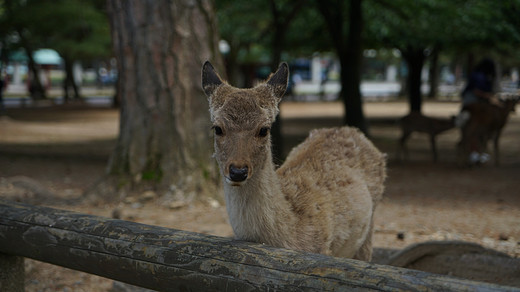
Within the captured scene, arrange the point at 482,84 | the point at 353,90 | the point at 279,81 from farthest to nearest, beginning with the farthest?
the point at 353,90 < the point at 482,84 < the point at 279,81

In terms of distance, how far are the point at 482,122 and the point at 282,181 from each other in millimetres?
8510

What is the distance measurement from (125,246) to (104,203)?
4.71 metres

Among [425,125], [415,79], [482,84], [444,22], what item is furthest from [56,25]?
[482,84]

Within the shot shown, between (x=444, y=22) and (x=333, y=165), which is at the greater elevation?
(x=444, y=22)

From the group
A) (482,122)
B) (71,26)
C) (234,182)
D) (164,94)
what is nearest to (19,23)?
(71,26)

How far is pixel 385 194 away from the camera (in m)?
5.58

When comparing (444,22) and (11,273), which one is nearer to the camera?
(11,273)

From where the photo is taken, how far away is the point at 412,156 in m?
14.1

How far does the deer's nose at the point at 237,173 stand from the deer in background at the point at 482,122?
9219 mm

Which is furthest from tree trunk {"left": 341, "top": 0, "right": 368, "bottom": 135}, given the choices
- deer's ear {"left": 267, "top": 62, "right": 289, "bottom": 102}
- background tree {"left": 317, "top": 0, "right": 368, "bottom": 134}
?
deer's ear {"left": 267, "top": 62, "right": 289, "bottom": 102}

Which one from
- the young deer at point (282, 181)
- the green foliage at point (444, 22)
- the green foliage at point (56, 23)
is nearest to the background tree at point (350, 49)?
Answer: the green foliage at point (444, 22)

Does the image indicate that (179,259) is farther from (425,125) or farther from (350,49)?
(350,49)

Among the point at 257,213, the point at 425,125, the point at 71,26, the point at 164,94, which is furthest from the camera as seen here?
the point at 71,26

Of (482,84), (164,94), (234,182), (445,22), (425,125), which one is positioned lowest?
(425,125)
